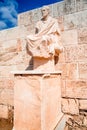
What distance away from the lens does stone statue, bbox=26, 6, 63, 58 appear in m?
2.79

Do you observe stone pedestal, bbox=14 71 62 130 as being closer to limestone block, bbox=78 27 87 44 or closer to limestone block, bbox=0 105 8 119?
limestone block, bbox=78 27 87 44

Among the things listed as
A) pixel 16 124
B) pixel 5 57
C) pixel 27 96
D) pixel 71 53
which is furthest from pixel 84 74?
pixel 5 57

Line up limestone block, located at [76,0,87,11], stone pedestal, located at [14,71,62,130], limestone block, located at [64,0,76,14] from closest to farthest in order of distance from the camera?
stone pedestal, located at [14,71,62,130] < limestone block, located at [76,0,87,11] < limestone block, located at [64,0,76,14]

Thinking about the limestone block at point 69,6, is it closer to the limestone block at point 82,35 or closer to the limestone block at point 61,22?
the limestone block at point 61,22

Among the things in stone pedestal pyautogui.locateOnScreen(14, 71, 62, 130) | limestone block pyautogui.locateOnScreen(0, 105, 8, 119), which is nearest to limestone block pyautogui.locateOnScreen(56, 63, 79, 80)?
stone pedestal pyautogui.locateOnScreen(14, 71, 62, 130)

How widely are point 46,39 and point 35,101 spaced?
830 mm

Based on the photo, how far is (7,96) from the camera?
384cm

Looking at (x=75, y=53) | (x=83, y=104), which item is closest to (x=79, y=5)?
(x=75, y=53)

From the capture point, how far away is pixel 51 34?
9.58 ft

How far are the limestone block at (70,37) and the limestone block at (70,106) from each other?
0.82 m

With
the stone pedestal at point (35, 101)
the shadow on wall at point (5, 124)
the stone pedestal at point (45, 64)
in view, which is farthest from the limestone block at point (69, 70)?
the shadow on wall at point (5, 124)

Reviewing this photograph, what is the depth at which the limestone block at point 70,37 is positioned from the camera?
9.79 feet

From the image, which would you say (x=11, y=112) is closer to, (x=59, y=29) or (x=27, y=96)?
(x=27, y=96)

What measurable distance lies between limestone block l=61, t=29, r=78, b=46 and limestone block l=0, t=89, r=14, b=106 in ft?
4.64
